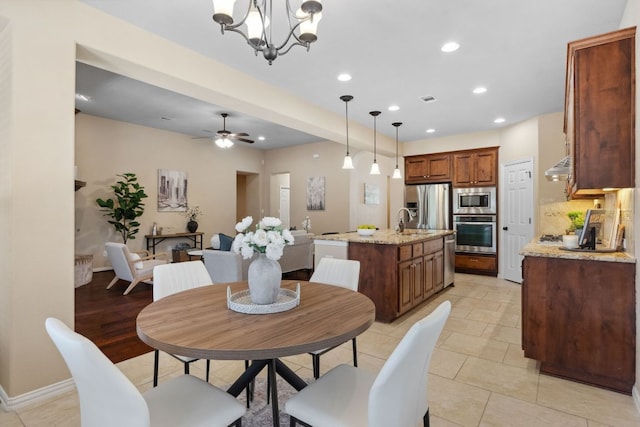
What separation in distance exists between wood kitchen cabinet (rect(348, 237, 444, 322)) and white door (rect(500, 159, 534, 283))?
2.42m

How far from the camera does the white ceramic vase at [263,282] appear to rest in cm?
159

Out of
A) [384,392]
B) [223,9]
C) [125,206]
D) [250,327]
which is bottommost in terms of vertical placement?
[384,392]

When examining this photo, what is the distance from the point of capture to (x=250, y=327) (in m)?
1.33

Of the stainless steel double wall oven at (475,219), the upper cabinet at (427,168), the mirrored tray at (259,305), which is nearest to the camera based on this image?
the mirrored tray at (259,305)

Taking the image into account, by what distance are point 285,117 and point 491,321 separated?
337 centimetres

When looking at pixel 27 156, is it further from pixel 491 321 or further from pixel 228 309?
pixel 491 321

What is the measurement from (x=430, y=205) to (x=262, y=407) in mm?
5464

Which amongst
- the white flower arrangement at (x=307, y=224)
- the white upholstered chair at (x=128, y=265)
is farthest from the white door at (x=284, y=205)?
the white upholstered chair at (x=128, y=265)

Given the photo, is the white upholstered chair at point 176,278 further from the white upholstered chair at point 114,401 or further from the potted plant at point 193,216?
the potted plant at point 193,216

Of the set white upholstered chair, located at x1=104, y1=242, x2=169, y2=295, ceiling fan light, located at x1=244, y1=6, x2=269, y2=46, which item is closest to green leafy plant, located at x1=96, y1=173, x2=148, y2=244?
white upholstered chair, located at x1=104, y1=242, x2=169, y2=295

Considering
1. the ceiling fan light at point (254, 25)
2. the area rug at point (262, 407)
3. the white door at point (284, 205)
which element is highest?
the ceiling fan light at point (254, 25)

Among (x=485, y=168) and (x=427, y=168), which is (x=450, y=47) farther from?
(x=427, y=168)

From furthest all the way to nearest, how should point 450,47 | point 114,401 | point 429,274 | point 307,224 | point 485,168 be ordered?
1. point 307,224
2. point 485,168
3. point 429,274
4. point 450,47
5. point 114,401

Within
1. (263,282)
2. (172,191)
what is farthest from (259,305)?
(172,191)
